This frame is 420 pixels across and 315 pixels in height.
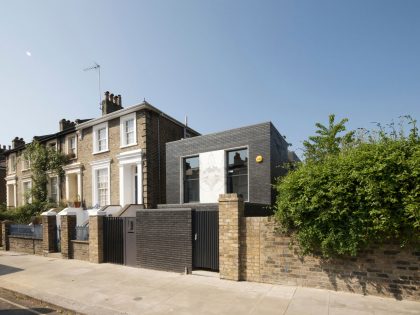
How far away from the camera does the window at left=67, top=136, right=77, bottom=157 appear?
20000 millimetres

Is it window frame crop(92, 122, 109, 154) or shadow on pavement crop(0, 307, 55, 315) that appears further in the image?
window frame crop(92, 122, 109, 154)

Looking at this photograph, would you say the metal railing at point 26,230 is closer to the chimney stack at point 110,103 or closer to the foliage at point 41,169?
the foliage at point 41,169

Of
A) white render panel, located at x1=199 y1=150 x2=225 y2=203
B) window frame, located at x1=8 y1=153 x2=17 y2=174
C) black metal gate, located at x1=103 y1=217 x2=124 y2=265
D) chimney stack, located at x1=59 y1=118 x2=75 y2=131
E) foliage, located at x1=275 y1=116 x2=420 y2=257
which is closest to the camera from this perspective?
foliage, located at x1=275 y1=116 x2=420 y2=257

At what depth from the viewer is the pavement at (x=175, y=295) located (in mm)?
5680

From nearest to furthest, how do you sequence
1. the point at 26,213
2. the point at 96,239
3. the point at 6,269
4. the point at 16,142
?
the point at 6,269 → the point at 96,239 → the point at 26,213 → the point at 16,142

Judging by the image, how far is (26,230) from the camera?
48.5 ft

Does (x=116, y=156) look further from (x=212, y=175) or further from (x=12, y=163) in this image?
(x=12, y=163)

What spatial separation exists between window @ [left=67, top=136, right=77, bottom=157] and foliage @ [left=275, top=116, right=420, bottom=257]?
1728 centimetres

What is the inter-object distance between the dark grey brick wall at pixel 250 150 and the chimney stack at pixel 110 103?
23.2 ft

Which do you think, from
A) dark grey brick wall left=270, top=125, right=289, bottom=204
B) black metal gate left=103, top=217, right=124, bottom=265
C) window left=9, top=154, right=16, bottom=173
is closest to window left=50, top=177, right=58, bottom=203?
→ window left=9, top=154, right=16, bottom=173

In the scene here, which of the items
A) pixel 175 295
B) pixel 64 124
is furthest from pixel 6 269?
pixel 64 124

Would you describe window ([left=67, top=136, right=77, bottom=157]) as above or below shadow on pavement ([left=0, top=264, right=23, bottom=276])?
above

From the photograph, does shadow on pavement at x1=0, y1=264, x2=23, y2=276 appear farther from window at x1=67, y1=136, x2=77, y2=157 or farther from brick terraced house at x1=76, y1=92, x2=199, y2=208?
window at x1=67, y1=136, x2=77, y2=157

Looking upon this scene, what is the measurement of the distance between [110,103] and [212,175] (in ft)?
33.4
